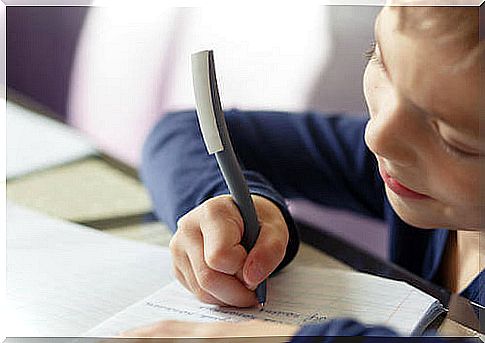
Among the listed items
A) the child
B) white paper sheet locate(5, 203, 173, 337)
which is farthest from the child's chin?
white paper sheet locate(5, 203, 173, 337)

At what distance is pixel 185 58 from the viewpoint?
19.1 inches

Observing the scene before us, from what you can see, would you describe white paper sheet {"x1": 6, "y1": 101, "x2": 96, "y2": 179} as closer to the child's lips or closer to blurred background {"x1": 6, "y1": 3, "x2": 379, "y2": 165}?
blurred background {"x1": 6, "y1": 3, "x2": 379, "y2": 165}

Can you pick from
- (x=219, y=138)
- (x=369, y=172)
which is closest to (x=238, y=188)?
(x=219, y=138)

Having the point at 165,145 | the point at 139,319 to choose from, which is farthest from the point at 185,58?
the point at 139,319

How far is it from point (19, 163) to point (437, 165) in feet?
0.86

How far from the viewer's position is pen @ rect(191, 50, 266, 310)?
1.23 feet

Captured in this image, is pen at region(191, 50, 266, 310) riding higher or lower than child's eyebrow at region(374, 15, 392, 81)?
lower

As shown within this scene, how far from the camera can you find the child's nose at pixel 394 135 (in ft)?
1.10

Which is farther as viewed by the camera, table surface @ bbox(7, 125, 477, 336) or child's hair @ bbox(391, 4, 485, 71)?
table surface @ bbox(7, 125, 477, 336)

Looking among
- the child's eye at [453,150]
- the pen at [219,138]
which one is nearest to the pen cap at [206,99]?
the pen at [219,138]

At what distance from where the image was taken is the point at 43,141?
516 millimetres

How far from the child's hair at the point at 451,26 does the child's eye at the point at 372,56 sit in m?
0.02

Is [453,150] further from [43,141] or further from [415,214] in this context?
[43,141]

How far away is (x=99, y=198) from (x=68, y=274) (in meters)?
0.07
